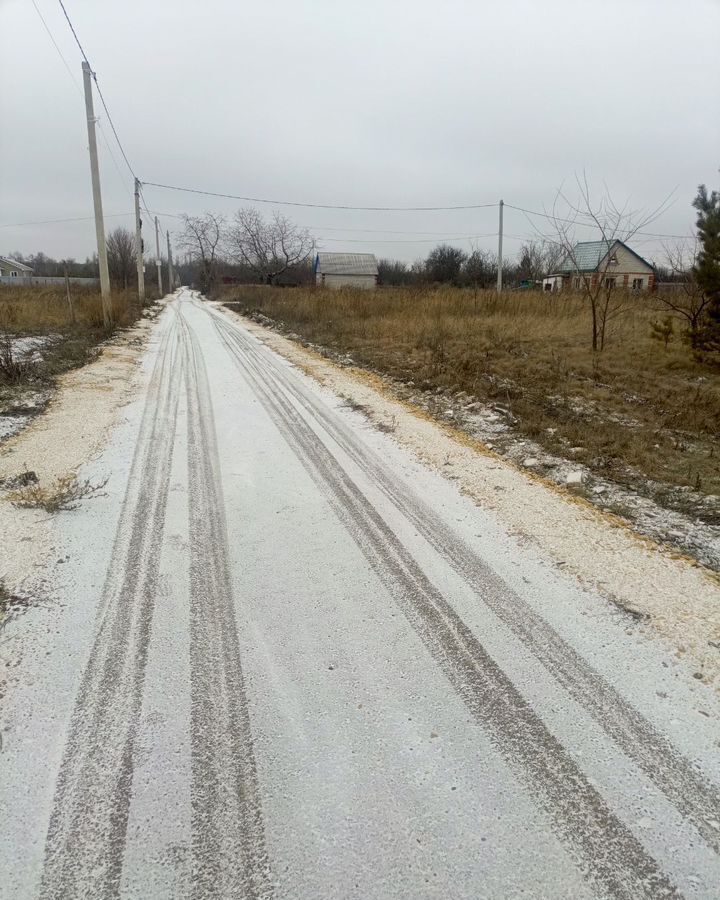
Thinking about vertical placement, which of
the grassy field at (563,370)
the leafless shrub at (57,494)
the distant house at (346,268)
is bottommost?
the leafless shrub at (57,494)

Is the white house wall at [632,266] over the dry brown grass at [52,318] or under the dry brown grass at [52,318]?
over

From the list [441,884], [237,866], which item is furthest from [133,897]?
[441,884]

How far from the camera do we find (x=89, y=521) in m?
3.78

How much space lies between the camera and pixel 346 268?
2178 inches

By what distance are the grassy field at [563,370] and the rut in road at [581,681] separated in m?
2.18

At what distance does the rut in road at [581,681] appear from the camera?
187 cm

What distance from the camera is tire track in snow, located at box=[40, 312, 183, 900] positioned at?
1.61m

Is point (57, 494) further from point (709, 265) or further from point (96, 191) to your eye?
point (96, 191)

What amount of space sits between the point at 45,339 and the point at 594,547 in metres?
14.1

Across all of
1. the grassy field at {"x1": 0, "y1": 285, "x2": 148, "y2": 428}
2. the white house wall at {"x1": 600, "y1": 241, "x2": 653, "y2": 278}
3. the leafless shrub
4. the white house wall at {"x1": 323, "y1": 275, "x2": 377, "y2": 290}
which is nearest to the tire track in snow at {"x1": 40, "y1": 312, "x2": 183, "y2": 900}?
the leafless shrub

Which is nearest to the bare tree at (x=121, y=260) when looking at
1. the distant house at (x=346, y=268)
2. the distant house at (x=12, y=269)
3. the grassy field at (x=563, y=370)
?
the distant house at (x=346, y=268)

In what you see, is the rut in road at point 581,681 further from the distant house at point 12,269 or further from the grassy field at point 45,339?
the distant house at point 12,269

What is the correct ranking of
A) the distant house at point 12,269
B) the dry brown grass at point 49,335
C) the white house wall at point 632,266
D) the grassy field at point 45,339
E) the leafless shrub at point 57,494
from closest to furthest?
the leafless shrub at point 57,494
the grassy field at point 45,339
the dry brown grass at point 49,335
the white house wall at point 632,266
the distant house at point 12,269

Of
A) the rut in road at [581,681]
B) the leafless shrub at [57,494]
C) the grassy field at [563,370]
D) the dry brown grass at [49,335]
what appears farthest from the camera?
the dry brown grass at [49,335]
